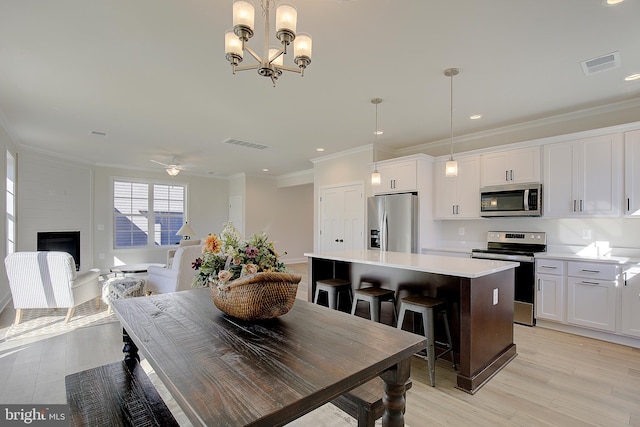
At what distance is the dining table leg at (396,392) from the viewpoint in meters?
1.11

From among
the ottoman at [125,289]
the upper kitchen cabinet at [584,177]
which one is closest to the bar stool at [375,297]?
the upper kitchen cabinet at [584,177]

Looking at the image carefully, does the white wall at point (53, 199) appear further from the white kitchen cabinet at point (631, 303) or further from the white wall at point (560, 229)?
the white kitchen cabinet at point (631, 303)

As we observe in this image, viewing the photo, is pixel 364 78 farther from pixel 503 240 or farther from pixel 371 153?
Answer: pixel 503 240

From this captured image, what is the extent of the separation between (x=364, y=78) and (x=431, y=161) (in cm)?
248

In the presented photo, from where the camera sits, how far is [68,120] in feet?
14.1

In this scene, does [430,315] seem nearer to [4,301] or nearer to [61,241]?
[4,301]

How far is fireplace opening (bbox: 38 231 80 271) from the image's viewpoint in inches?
232

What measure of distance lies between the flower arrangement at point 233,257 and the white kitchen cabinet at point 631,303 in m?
3.78

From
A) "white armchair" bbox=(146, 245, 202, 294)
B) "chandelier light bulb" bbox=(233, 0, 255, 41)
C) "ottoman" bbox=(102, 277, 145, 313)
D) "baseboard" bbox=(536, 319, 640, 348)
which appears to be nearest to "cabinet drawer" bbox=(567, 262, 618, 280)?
"baseboard" bbox=(536, 319, 640, 348)

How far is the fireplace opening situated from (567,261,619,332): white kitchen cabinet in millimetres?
8204

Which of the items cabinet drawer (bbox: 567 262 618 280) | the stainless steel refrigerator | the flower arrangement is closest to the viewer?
the flower arrangement

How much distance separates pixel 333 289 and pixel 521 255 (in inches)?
101

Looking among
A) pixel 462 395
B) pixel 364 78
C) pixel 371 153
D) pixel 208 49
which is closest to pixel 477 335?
pixel 462 395

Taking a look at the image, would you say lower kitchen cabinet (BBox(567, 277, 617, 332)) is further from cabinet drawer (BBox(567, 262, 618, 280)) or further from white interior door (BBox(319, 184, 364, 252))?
white interior door (BBox(319, 184, 364, 252))
